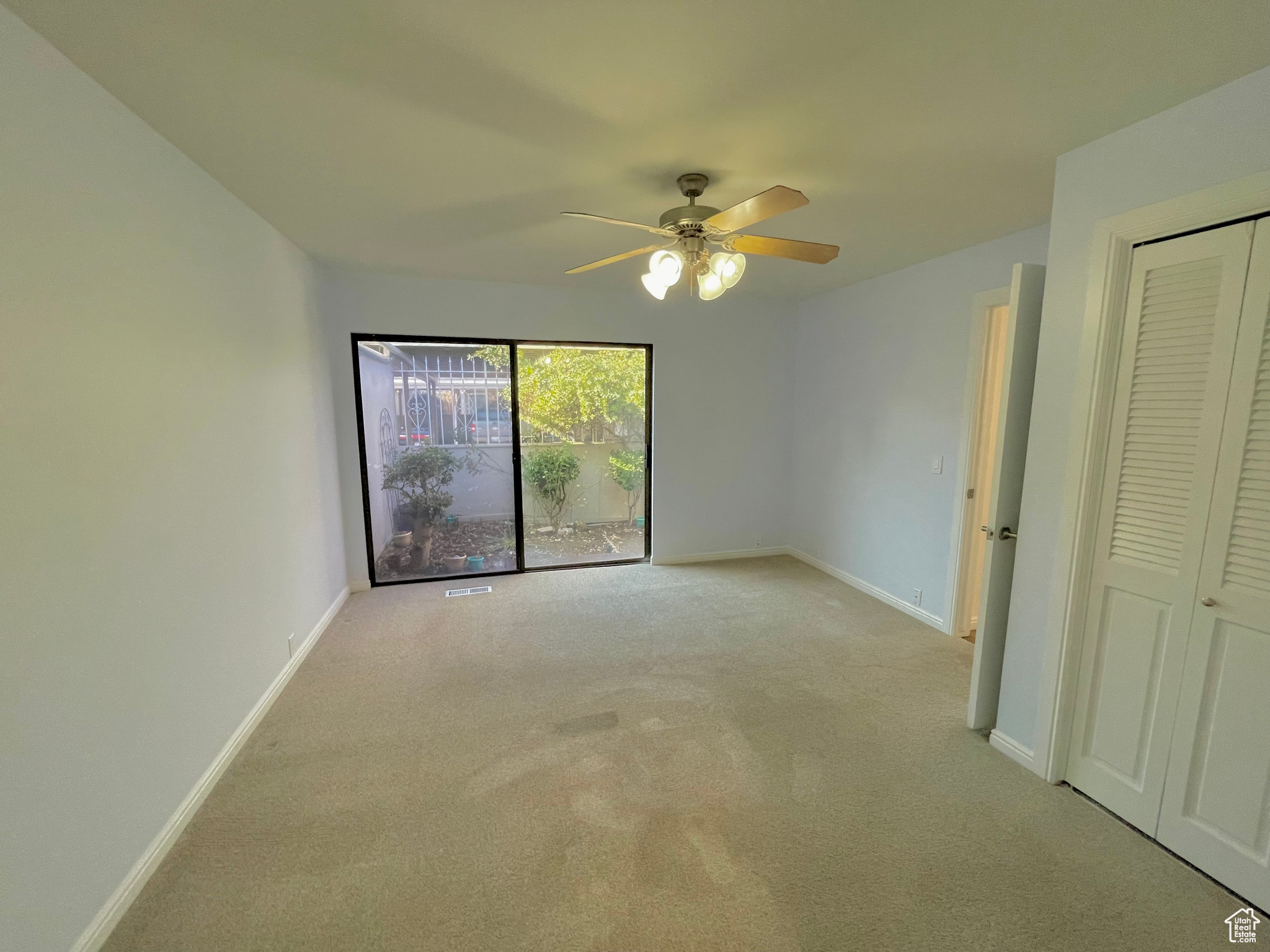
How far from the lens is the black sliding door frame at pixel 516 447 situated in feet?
13.0

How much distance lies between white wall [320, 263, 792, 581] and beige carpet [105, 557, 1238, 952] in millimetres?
1867

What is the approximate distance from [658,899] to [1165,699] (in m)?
1.80

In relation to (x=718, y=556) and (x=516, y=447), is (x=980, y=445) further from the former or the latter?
(x=516, y=447)

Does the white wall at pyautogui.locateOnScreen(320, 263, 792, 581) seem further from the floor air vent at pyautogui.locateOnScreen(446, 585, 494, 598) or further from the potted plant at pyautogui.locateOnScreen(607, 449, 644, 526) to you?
the floor air vent at pyautogui.locateOnScreen(446, 585, 494, 598)

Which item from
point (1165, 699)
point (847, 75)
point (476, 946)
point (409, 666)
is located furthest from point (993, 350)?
point (409, 666)

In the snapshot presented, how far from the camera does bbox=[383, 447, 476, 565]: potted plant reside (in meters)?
4.19

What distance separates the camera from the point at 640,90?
1.53 meters

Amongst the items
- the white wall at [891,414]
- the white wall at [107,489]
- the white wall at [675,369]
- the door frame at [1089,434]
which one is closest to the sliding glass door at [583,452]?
A: the white wall at [675,369]

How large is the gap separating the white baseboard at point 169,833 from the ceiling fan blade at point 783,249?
2943 millimetres

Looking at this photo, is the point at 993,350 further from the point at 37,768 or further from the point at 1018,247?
the point at 37,768

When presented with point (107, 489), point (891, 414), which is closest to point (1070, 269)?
point (891, 414)

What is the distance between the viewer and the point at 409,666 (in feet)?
9.55

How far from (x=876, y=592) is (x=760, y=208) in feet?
10.7

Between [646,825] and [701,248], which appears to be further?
[701,248]
